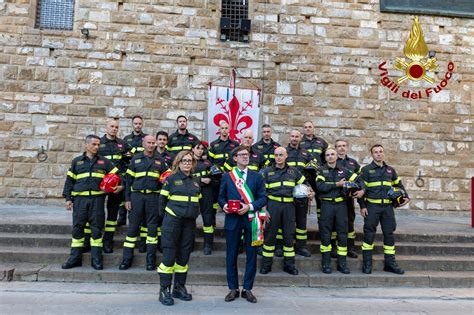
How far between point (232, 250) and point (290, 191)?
1.40 meters

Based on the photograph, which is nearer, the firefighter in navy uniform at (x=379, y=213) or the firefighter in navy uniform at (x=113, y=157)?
the firefighter in navy uniform at (x=379, y=213)

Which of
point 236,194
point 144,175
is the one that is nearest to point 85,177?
point 144,175

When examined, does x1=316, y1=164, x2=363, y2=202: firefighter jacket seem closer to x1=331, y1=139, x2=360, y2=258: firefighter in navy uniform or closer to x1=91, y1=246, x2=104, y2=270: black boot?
x1=331, y1=139, x2=360, y2=258: firefighter in navy uniform

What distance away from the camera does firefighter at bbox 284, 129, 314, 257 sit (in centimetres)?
609

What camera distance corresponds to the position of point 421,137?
1034 centimetres

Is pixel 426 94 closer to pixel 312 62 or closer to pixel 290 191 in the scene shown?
pixel 312 62

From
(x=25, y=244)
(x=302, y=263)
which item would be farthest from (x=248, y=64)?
(x=25, y=244)

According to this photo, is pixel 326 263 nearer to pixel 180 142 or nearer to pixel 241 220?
pixel 241 220

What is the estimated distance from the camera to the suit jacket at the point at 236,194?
16.0ft

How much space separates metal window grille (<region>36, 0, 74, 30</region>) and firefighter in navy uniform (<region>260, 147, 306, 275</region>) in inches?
290

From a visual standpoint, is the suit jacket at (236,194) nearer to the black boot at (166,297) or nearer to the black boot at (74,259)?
the black boot at (166,297)

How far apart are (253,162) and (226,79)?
4.13 metres

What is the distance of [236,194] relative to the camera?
495cm

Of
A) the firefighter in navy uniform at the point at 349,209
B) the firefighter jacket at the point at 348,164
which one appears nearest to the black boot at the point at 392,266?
the firefighter in navy uniform at the point at 349,209
